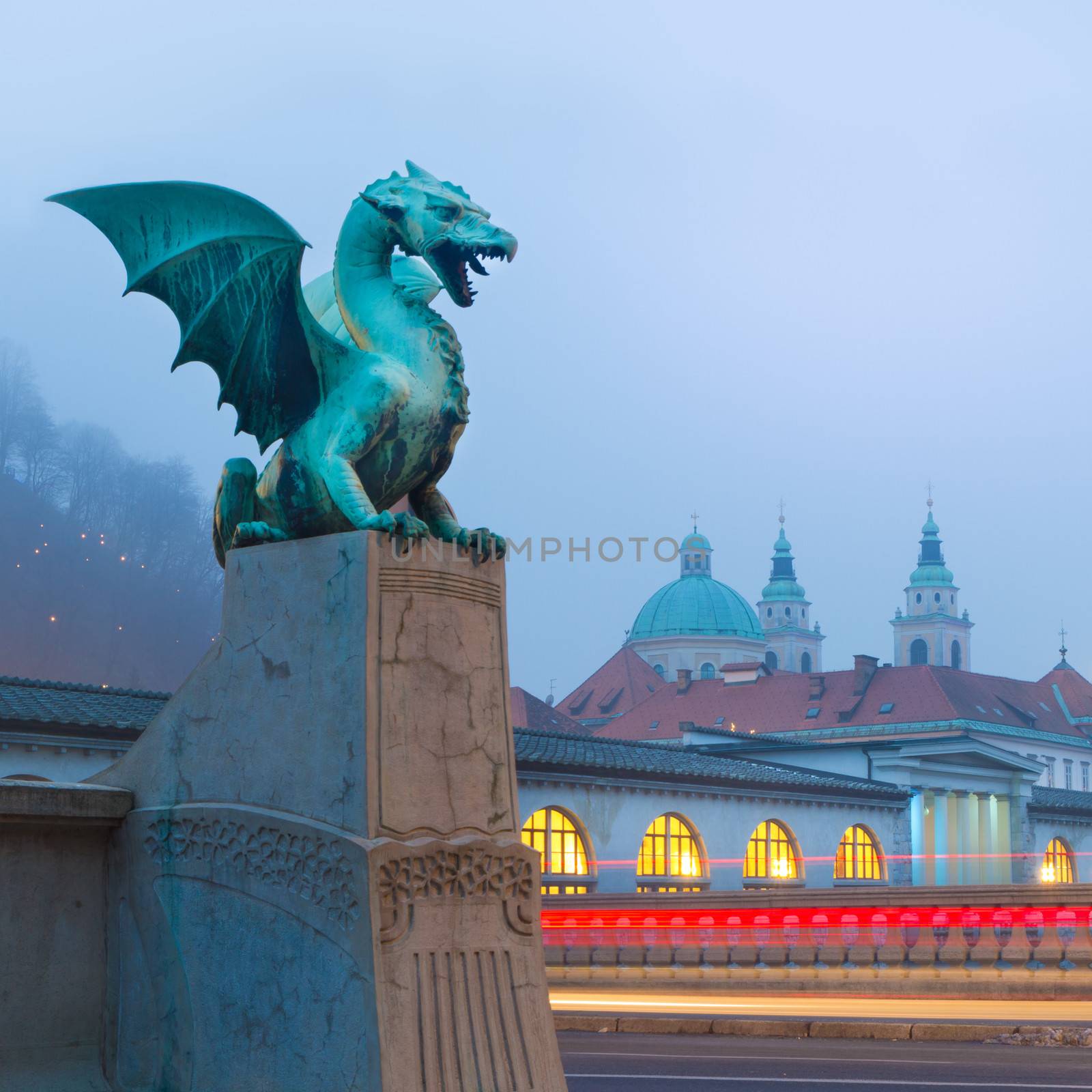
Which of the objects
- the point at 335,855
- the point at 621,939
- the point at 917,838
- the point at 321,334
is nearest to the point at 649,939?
the point at 621,939

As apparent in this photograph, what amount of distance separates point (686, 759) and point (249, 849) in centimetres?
4003

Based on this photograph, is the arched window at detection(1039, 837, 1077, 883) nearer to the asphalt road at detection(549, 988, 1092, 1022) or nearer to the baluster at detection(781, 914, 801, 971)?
the baluster at detection(781, 914, 801, 971)

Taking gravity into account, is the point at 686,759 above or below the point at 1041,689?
below

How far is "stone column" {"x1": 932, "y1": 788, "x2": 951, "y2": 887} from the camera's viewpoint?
5684cm

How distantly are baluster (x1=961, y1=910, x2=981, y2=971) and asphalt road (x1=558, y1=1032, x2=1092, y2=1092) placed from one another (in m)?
4.95

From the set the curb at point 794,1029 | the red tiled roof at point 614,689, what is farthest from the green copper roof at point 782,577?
the curb at point 794,1029

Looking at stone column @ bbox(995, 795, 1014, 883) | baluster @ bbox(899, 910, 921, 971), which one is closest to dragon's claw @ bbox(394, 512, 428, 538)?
baluster @ bbox(899, 910, 921, 971)

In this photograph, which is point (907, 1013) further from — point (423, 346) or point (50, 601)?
point (50, 601)

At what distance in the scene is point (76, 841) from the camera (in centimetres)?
722

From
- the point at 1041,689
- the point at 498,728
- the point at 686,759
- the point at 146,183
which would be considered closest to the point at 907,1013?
the point at 498,728

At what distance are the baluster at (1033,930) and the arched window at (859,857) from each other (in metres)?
30.9

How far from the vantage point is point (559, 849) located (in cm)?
3828

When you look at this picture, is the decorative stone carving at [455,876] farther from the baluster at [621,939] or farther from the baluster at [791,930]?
the baluster at [621,939]

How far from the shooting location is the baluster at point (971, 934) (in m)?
18.3
